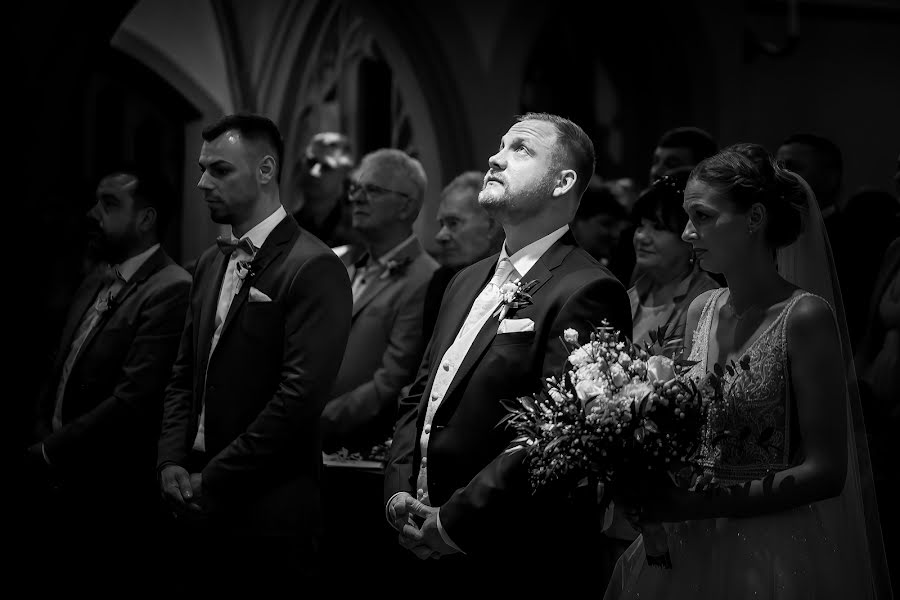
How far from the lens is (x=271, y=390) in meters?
3.58

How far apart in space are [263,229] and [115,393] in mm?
907

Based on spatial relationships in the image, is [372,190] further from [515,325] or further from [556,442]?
[556,442]

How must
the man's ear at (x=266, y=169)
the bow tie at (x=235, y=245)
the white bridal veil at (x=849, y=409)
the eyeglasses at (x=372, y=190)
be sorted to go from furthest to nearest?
the eyeglasses at (x=372, y=190) < the man's ear at (x=266, y=169) < the bow tie at (x=235, y=245) < the white bridal veil at (x=849, y=409)

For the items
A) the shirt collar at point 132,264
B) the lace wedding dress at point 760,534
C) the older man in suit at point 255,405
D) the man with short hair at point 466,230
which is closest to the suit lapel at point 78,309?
the shirt collar at point 132,264

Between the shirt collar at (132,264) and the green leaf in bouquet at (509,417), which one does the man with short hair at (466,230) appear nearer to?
the shirt collar at (132,264)

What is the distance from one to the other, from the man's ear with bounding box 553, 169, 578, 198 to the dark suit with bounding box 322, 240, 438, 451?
4.63 ft

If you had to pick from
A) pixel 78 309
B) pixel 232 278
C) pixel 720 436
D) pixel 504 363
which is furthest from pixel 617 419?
pixel 78 309

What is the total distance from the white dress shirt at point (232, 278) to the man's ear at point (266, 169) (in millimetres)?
116

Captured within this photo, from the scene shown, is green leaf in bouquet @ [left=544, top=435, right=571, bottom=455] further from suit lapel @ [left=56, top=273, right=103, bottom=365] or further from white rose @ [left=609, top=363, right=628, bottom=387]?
suit lapel @ [left=56, top=273, right=103, bottom=365]

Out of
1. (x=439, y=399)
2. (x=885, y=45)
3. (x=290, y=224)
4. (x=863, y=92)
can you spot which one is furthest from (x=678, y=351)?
(x=885, y=45)

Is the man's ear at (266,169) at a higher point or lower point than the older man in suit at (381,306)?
higher

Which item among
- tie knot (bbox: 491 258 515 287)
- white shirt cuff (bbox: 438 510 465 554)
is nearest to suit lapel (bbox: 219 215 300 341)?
tie knot (bbox: 491 258 515 287)

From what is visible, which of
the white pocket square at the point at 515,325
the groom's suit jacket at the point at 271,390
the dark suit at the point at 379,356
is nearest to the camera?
the white pocket square at the point at 515,325

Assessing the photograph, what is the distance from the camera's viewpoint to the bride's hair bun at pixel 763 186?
8.89ft
